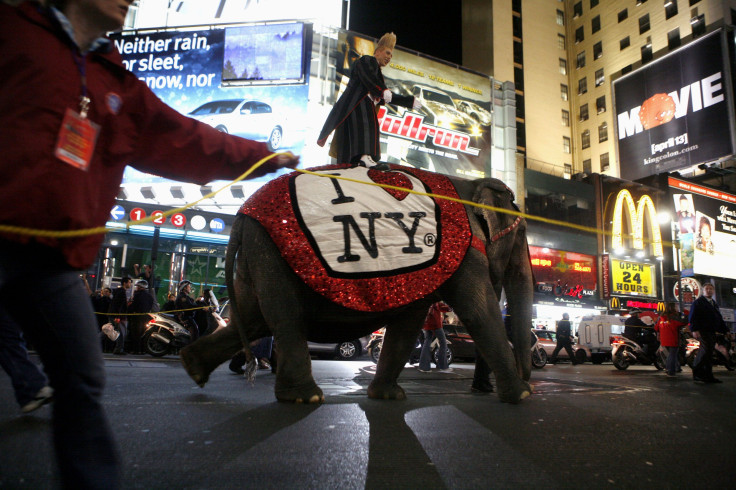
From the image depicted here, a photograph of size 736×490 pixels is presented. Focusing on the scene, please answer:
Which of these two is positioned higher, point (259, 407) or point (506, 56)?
point (506, 56)

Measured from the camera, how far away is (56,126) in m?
1.38

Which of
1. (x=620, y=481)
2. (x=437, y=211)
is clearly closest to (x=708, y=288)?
(x=437, y=211)

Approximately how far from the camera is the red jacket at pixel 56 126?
1.30 metres

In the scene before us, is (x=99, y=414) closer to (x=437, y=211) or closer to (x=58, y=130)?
(x=58, y=130)

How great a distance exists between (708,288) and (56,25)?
10.1 metres

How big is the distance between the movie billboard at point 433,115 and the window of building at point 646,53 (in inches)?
897

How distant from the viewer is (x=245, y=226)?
391cm

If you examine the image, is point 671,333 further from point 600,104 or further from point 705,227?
point 600,104

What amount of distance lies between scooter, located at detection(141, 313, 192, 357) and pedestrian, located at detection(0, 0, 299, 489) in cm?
977

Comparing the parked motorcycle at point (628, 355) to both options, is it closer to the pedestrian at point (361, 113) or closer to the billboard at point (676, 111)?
the pedestrian at point (361, 113)

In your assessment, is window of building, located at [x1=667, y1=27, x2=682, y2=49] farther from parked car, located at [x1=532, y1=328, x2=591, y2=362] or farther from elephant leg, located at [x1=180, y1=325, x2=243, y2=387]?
elephant leg, located at [x1=180, y1=325, x2=243, y2=387]

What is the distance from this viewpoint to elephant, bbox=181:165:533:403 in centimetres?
371

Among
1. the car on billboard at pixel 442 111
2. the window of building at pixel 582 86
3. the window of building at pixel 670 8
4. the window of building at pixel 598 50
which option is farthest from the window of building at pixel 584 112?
the car on billboard at pixel 442 111

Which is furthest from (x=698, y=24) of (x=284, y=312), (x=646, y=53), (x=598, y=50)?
(x=284, y=312)
